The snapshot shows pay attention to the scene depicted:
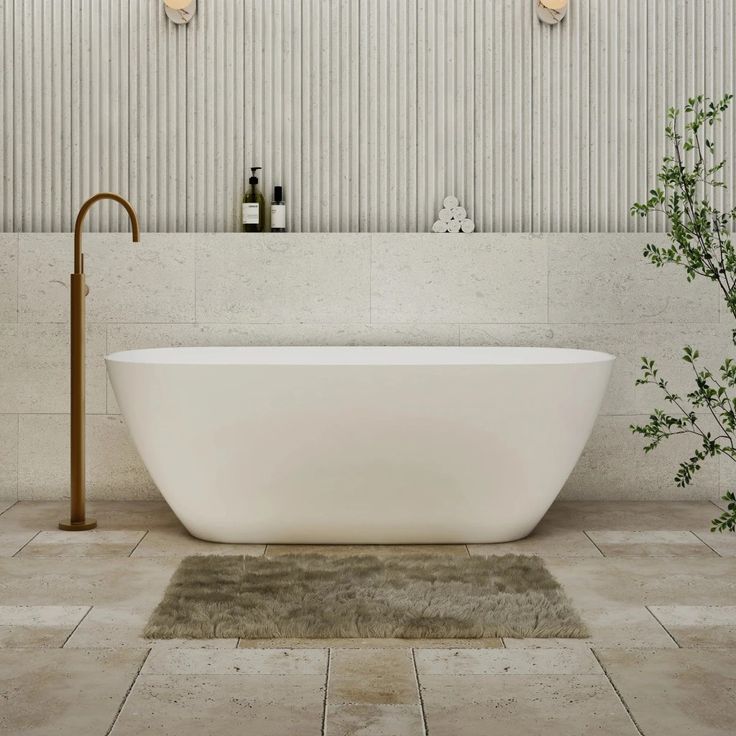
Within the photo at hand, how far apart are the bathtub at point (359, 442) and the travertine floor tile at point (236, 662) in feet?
3.06

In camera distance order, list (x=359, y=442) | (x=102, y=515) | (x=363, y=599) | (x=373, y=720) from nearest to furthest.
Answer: (x=373, y=720) → (x=363, y=599) → (x=359, y=442) → (x=102, y=515)

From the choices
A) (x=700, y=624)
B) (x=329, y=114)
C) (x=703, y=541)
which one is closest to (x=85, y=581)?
(x=700, y=624)

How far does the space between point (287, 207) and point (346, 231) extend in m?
0.26

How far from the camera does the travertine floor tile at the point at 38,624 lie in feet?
7.12

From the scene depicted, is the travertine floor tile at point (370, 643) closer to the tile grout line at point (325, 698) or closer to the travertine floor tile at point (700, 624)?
the tile grout line at point (325, 698)

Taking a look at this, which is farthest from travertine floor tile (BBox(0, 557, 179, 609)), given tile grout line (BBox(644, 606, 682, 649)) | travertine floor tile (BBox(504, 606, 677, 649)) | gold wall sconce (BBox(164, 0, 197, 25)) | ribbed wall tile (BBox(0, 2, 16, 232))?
gold wall sconce (BBox(164, 0, 197, 25))

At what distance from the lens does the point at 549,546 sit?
306 centimetres

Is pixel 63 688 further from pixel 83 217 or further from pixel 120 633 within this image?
pixel 83 217

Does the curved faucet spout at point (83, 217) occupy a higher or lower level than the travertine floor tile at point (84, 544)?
higher

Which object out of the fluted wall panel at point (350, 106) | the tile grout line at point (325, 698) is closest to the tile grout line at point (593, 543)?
the tile grout line at point (325, 698)

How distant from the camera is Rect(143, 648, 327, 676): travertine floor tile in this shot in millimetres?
1985

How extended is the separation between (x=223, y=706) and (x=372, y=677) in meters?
0.32

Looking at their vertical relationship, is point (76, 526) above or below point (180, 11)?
below

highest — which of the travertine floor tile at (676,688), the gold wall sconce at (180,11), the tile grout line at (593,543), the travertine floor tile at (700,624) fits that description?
the gold wall sconce at (180,11)
